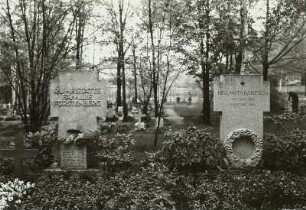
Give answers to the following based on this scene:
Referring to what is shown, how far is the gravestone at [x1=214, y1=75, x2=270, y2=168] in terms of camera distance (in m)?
10.5

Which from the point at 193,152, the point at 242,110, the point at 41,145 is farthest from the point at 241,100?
the point at 41,145

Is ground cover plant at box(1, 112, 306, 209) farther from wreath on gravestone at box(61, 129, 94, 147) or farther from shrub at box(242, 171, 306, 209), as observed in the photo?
wreath on gravestone at box(61, 129, 94, 147)

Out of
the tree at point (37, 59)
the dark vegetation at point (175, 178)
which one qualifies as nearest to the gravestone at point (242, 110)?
the dark vegetation at point (175, 178)

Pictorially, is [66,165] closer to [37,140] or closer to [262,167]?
[37,140]

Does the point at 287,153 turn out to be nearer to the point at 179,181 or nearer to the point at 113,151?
the point at 179,181

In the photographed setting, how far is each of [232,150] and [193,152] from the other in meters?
1.47

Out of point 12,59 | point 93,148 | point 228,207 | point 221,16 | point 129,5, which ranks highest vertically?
point 129,5

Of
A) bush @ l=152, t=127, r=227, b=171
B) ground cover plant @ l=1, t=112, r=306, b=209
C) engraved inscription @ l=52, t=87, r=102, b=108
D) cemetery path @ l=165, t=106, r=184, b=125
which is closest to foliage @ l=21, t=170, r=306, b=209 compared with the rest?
ground cover plant @ l=1, t=112, r=306, b=209

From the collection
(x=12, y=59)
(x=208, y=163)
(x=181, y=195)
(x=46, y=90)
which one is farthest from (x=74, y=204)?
(x=12, y=59)

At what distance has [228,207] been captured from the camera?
741cm

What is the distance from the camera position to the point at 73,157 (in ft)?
33.3

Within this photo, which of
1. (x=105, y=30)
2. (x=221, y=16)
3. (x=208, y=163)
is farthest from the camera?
(x=105, y=30)

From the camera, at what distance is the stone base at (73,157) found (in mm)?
10117

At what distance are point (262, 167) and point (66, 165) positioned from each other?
4.56 metres
